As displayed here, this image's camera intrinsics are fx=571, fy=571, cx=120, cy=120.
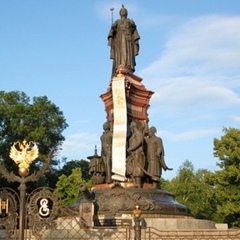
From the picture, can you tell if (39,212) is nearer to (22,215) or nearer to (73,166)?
(22,215)

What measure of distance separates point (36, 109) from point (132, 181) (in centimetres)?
2362

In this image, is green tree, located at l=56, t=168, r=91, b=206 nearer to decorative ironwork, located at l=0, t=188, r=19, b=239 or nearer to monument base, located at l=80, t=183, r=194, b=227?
monument base, located at l=80, t=183, r=194, b=227

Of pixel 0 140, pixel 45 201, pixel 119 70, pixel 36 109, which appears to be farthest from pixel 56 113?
pixel 45 201

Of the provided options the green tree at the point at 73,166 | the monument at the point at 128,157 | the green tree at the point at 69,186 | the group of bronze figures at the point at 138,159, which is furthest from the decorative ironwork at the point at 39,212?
the green tree at the point at 73,166

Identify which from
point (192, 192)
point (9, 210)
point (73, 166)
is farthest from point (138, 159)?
point (73, 166)

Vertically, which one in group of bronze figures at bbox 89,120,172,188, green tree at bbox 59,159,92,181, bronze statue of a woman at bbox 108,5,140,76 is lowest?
group of bronze figures at bbox 89,120,172,188

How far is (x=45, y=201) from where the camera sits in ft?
44.5

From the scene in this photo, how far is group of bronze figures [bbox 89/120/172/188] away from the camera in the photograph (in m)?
21.1

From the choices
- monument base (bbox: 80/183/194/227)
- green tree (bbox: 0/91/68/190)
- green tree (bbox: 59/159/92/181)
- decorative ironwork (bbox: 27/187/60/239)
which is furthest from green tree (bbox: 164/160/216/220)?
decorative ironwork (bbox: 27/187/60/239)

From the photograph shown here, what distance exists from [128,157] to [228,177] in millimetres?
14020

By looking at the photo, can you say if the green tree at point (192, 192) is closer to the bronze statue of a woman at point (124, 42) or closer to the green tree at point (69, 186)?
the green tree at point (69, 186)

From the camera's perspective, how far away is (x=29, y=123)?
141 ft

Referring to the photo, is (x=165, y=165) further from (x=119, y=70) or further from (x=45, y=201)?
(x=45, y=201)

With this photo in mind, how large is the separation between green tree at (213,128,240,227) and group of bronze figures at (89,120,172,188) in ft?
42.4
